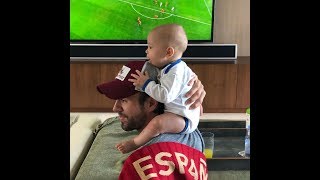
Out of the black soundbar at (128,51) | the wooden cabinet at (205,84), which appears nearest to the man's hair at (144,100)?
the wooden cabinet at (205,84)

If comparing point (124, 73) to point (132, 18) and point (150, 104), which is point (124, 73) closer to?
point (150, 104)

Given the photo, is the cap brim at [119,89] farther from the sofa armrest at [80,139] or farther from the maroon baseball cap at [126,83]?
the sofa armrest at [80,139]

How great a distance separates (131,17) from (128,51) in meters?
0.40

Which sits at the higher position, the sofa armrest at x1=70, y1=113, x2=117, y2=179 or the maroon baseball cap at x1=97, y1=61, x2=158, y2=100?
the maroon baseball cap at x1=97, y1=61, x2=158, y2=100

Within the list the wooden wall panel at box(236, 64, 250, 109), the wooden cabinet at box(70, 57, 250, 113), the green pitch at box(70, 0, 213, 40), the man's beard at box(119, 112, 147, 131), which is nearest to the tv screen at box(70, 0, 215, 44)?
the green pitch at box(70, 0, 213, 40)

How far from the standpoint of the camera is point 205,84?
422cm

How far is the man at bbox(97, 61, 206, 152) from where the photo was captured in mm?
1703

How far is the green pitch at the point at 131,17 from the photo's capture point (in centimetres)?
444

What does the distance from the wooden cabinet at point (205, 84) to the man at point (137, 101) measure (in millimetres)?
2409

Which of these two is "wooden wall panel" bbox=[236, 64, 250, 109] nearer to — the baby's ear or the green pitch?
the green pitch

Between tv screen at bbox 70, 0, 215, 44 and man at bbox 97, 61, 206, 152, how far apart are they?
8.89 ft
